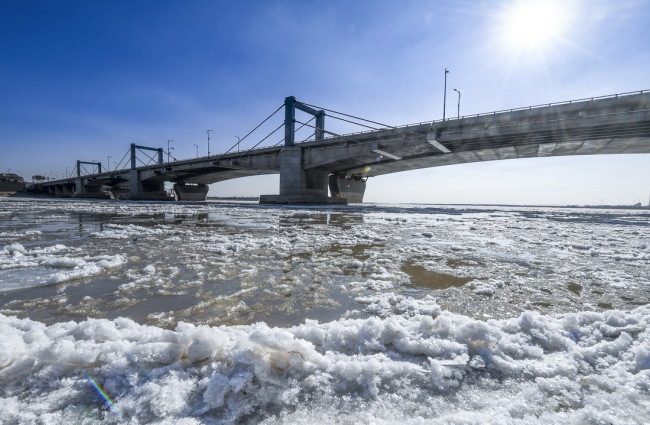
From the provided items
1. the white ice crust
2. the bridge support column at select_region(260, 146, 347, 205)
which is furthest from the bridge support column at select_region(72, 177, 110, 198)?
the white ice crust

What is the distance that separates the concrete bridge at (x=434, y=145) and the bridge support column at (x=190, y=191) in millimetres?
7540

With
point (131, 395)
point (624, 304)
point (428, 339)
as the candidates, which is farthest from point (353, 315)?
point (624, 304)

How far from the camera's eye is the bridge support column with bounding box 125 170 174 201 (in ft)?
171

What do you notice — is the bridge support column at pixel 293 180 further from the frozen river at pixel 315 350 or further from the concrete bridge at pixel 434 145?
the frozen river at pixel 315 350

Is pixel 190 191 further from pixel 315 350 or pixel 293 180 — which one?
pixel 315 350

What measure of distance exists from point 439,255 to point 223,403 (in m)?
3.89

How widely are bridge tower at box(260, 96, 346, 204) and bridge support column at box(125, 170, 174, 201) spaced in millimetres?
31193

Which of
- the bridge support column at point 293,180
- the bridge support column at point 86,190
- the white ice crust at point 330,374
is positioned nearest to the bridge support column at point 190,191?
the bridge support column at point 86,190

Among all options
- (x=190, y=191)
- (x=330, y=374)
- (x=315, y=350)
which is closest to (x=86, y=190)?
(x=190, y=191)

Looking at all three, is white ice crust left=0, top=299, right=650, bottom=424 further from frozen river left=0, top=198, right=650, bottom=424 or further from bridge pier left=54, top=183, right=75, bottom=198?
bridge pier left=54, top=183, right=75, bottom=198

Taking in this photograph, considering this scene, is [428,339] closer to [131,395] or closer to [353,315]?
[353,315]

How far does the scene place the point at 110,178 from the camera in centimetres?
5969

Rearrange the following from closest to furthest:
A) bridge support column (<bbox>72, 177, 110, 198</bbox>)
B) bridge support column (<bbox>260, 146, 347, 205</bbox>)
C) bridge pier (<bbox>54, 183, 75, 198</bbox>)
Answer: bridge support column (<bbox>260, 146, 347, 205</bbox>), bridge support column (<bbox>72, 177, 110, 198</bbox>), bridge pier (<bbox>54, 183, 75, 198</bbox>)

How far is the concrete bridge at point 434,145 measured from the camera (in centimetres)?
2109
